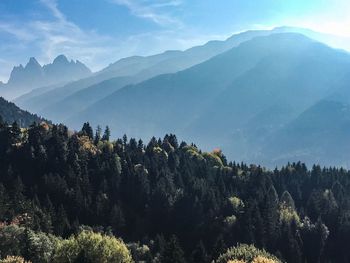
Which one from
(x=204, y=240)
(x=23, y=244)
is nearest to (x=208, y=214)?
(x=204, y=240)

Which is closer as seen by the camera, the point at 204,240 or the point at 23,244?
the point at 23,244

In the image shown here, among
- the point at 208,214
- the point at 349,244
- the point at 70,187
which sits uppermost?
the point at 70,187

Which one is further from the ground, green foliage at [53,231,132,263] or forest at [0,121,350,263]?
green foliage at [53,231,132,263]

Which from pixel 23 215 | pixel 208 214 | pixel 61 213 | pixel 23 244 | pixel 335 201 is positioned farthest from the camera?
pixel 335 201

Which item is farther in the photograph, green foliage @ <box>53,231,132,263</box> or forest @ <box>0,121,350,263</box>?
forest @ <box>0,121,350,263</box>

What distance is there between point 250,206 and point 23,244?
3248 inches

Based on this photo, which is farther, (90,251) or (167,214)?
(167,214)

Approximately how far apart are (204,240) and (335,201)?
55.5 metres

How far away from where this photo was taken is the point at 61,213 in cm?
15362

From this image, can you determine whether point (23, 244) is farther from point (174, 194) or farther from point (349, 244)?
point (349, 244)

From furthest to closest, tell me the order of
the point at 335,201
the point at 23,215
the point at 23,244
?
the point at 335,201 < the point at 23,215 < the point at 23,244

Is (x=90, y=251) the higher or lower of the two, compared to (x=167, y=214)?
higher

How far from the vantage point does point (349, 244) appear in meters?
170

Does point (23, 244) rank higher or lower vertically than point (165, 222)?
higher
